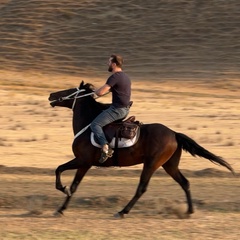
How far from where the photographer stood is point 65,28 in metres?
70.8

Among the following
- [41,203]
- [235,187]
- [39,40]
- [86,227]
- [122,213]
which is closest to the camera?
[86,227]

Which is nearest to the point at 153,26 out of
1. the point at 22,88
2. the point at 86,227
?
the point at 22,88

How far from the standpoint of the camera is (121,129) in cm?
1128

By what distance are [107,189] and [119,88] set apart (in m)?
3.50

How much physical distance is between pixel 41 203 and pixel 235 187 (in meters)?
3.99

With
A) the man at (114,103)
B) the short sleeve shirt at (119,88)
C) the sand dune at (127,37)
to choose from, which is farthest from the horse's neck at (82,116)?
the sand dune at (127,37)

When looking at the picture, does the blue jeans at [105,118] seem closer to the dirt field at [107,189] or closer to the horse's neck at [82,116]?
the horse's neck at [82,116]

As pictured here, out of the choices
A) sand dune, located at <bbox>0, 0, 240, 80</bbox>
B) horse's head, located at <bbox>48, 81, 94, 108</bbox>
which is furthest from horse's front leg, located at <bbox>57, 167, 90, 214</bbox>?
sand dune, located at <bbox>0, 0, 240, 80</bbox>

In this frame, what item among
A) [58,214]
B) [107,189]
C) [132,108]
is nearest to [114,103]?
[58,214]

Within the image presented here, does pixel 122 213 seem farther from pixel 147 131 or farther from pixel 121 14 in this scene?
pixel 121 14

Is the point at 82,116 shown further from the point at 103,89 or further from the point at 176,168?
the point at 176,168

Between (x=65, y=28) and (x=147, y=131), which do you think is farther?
(x=65, y=28)

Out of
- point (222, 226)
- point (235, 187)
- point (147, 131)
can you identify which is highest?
point (147, 131)

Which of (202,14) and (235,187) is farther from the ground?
(235,187)
